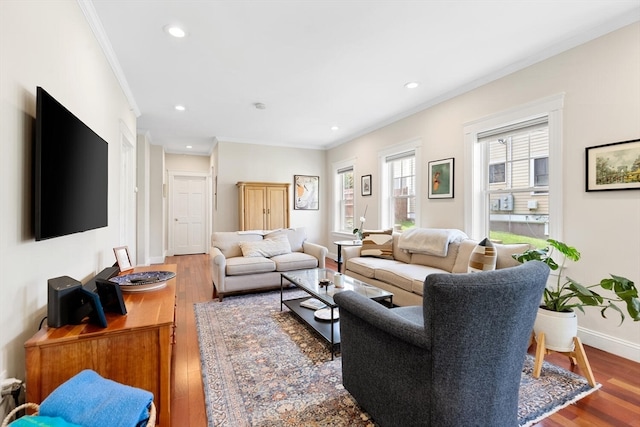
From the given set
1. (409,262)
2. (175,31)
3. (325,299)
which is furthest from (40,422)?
(409,262)

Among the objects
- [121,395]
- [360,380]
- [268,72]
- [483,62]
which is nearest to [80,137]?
[121,395]

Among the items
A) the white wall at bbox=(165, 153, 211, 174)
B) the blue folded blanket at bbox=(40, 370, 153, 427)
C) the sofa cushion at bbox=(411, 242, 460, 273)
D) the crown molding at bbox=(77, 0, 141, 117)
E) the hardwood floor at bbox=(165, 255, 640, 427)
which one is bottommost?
the hardwood floor at bbox=(165, 255, 640, 427)

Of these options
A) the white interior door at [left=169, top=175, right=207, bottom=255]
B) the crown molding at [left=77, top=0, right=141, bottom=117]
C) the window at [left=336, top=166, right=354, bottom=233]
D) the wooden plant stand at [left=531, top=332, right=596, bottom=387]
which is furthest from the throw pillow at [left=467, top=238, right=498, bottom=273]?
the white interior door at [left=169, top=175, right=207, bottom=255]

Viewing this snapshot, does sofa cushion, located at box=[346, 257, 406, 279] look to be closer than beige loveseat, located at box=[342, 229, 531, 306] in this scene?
No

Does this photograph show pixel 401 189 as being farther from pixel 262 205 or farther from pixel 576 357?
pixel 576 357

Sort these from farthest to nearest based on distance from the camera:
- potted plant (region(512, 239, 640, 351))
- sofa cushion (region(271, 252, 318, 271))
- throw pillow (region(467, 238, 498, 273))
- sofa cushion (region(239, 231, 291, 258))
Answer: sofa cushion (region(239, 231, 291, 258)) → sofa cushion (region(271, 252, 318, 271)) → throw pillow (region(467, 238, 498, 273)) → potted plant (region(512, 239, 640, 351))

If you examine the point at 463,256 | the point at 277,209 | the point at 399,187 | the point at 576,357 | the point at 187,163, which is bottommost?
the point at 576,357

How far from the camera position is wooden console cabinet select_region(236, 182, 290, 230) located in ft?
19.3

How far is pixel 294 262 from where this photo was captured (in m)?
4.11

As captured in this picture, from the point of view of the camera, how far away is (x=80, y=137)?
1841mm

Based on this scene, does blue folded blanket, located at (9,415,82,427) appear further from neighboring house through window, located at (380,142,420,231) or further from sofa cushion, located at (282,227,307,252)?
neighboring house through window, located at (380,142,420,231)

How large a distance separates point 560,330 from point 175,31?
3693mm

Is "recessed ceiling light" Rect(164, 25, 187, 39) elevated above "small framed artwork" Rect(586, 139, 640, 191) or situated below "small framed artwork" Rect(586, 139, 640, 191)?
above

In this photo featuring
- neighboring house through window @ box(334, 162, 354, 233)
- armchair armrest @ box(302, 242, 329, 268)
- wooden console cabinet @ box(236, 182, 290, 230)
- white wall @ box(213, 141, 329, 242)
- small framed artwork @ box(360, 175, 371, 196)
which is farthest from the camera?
neighboring house through window @ box(334, 162, 354, 233)
